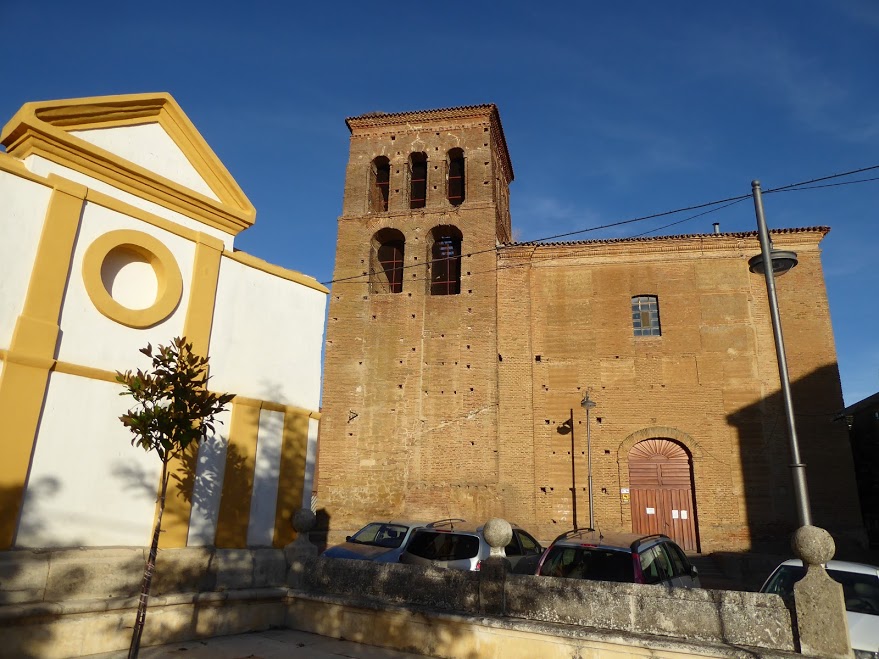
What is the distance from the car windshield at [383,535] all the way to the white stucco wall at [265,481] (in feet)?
10.3

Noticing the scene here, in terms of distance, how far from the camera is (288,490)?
9680mm

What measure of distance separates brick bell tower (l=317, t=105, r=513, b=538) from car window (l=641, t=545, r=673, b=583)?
11444 mm

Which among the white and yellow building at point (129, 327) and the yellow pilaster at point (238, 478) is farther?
the yellow pilaster at point (238, 478)

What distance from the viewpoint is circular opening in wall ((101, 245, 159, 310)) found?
8.34 meters

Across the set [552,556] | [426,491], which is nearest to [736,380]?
[426,491]

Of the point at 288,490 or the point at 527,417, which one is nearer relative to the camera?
the point at 288,490

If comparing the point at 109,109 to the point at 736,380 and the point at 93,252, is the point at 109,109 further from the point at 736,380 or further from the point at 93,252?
the point at 736,380

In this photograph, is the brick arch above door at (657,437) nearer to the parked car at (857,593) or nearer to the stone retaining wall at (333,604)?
the parked car at (857,593)

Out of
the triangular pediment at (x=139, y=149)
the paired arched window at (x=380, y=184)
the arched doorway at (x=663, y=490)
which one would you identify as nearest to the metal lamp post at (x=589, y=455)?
the arched doorway at (x=663, y=490)

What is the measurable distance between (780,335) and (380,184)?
66.2 ft

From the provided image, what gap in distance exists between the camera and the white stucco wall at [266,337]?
369 inches

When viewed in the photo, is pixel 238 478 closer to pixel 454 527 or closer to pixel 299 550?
pixel 299 550

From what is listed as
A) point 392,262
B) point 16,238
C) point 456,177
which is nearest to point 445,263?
point 392,262

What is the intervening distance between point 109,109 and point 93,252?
219 centimetres
